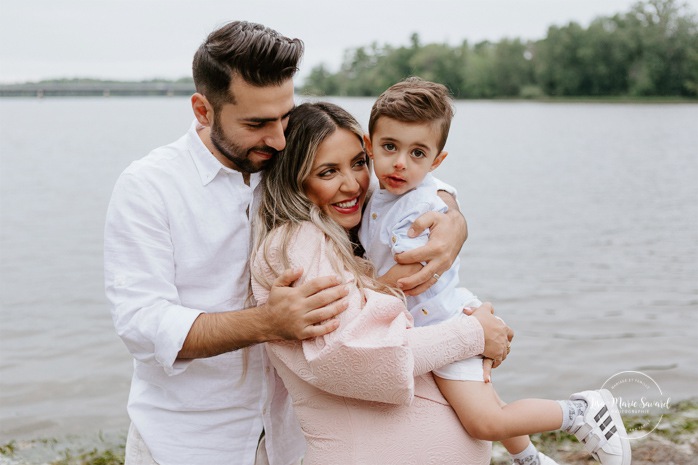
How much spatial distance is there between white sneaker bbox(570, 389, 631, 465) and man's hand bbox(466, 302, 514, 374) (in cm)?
45

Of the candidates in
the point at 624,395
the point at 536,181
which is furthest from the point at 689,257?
the point at 536,181

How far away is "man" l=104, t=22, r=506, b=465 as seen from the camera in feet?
8.82

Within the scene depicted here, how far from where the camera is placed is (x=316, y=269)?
8.93 ft

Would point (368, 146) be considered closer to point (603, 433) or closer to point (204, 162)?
point (204, 162)

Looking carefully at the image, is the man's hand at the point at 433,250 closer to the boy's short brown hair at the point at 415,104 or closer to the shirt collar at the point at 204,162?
the boy's short brown hair at the point at 415,104

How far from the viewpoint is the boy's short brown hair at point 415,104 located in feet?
10.2

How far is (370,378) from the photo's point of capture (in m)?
2.54

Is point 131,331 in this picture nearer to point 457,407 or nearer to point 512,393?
point 457,407

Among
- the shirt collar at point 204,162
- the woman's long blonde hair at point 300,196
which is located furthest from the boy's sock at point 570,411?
the shirt collar at point 204,162

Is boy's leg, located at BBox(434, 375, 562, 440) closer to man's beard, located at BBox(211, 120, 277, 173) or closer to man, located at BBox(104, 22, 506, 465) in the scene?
man, located at BBox(104, 22, 506, 465)

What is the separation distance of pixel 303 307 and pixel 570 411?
1249mm

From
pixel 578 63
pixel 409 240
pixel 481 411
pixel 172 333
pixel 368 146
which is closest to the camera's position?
pixel 172 333

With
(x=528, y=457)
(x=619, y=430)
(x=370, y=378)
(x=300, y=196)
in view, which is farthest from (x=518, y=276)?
(x=370, y=378)

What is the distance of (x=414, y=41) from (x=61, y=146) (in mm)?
71557
